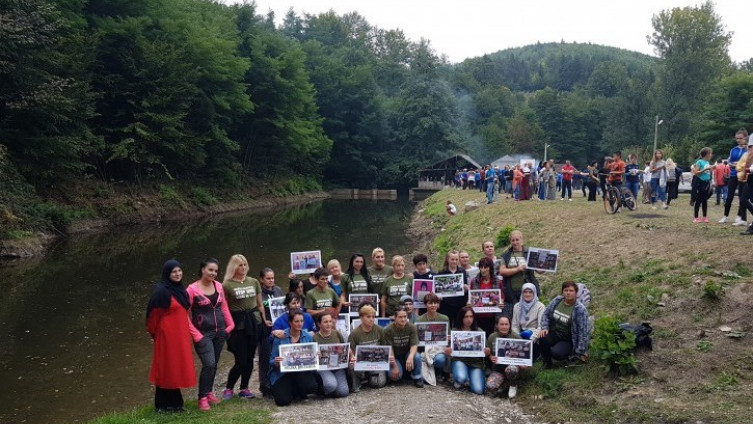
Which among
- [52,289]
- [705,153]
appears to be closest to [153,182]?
[52,289]

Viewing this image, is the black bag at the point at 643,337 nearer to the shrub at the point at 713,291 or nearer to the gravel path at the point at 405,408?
the shrub at the point at 713,291

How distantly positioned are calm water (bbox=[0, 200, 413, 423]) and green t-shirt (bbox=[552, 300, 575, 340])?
5625mm

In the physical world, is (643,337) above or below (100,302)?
above

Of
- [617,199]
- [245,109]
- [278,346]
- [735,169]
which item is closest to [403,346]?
[278,346]

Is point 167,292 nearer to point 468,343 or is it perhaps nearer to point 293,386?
point 293,386

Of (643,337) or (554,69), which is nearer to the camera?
(643,337)

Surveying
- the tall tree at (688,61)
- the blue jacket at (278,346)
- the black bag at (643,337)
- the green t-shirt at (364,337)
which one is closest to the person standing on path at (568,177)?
the black bag at (643,337)

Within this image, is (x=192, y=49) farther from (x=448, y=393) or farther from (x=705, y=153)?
(x=448, y=393)

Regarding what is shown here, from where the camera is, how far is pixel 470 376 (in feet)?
25.7

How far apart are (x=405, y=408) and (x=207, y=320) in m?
2.57

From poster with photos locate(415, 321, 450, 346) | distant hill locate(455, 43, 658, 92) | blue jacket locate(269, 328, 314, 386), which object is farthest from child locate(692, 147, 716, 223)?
distant hill locate(455, 43, 658, 92)

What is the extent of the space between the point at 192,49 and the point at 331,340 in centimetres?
3369

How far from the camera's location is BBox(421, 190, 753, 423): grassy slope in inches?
252

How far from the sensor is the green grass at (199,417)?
6.60m
